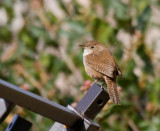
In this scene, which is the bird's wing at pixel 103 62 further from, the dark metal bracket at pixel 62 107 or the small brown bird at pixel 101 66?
the dark metal bracket at pixel 62 107

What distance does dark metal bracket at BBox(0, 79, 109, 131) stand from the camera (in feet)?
5.38

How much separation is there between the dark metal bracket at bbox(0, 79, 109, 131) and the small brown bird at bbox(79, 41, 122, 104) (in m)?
0.93

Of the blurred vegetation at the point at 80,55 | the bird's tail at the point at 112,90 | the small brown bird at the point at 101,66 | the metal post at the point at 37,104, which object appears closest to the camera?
the metal post at the point at 37,104

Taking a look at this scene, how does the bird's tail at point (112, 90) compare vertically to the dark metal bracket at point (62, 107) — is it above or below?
below

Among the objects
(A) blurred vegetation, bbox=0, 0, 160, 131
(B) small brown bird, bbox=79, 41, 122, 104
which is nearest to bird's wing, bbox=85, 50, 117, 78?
(B) small brown bird, bbox=79, 41, 122, 104

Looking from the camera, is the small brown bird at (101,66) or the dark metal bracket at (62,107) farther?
the small brown bird at (101,66)

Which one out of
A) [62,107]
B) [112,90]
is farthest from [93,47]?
[62,107]

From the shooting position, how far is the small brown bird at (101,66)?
308 cm

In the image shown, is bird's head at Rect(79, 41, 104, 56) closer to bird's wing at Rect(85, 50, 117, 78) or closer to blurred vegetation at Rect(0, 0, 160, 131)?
bird's wing at Rect(85, 50, 117, 78)

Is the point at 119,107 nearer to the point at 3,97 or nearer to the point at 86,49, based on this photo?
the point at 86,49

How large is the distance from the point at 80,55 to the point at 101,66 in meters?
1.11

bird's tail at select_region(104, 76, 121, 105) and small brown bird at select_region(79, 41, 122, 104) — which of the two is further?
small brown bird at select_region(79, 41, 122, 104)

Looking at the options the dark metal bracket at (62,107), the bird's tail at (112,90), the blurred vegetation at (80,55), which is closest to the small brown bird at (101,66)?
the bird's tail at (112,90)

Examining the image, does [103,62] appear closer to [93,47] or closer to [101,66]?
[101,66]
